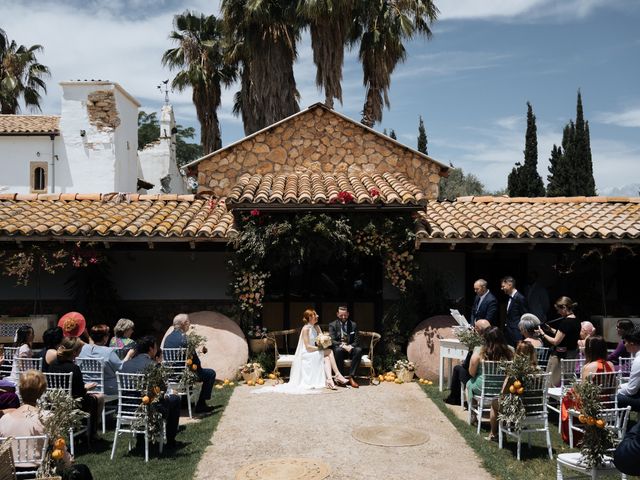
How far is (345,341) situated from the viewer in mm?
11273

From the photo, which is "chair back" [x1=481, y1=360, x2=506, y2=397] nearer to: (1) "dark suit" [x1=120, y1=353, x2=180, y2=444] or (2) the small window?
(1) "dark suit" [x1=120, y1=353, x2=180, y2=444]

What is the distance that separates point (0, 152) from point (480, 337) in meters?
21.6

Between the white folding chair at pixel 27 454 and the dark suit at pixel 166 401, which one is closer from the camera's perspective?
the white folding chair at pixel 27 454

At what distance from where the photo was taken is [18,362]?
787 centimetres

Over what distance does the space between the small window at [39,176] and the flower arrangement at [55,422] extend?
67.2 ft

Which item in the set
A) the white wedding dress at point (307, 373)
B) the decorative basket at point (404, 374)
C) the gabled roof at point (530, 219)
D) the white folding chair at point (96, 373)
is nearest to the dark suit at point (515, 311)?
the gabled roof at point (530, 219)

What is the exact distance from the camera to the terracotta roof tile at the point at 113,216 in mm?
11672

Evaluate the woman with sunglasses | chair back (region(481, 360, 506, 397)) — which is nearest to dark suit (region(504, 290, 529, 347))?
the woman with sunglasses

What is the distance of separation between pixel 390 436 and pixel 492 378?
57.8 inches

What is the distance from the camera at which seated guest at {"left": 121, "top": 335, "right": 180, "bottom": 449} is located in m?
7.32

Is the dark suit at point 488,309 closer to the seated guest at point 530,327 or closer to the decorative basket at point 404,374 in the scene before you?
the seated guest at point 530,327

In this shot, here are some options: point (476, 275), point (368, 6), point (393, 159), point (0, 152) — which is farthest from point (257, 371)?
point (0, 152)

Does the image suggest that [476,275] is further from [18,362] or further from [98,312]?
[18,362]

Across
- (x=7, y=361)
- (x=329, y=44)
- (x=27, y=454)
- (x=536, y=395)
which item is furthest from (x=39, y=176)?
(x=536, y=395)
